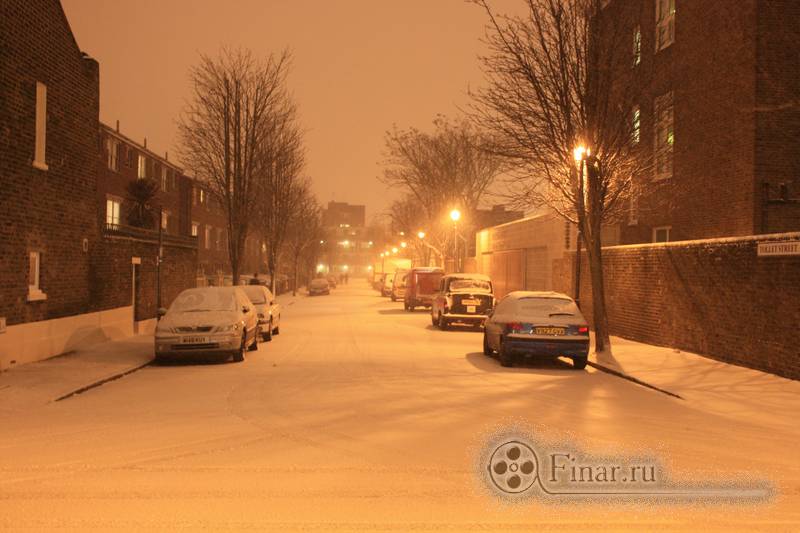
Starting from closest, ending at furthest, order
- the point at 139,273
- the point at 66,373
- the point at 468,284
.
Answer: the point at 66,373 → the point at 139,273 → the point at 468,284

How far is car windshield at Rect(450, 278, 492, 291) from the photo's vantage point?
1024 inches

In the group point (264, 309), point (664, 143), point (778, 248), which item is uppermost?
point (664, 143)

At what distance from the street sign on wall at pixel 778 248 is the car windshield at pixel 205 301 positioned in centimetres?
1045

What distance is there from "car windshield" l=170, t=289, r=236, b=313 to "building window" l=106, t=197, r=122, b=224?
82.1ft

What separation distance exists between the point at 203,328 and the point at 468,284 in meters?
12.2

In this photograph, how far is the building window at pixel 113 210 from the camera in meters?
40.6

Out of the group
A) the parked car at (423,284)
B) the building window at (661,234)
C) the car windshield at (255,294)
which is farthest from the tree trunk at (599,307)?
the parked car at (423,284)

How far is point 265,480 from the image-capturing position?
654 cm

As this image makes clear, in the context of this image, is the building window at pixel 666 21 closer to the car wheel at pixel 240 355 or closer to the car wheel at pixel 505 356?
the car wheel at pixel 505 356

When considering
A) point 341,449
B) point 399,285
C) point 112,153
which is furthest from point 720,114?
point 112,153

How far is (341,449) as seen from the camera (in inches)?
304

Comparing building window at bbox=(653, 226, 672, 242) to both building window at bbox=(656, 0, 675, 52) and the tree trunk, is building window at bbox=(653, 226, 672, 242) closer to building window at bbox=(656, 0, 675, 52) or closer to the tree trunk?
building window at bbox=(656, 0, 675, 52)

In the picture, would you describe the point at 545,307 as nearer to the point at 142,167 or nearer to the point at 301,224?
the point at 142,167

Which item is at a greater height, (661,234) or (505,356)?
(661,234)
